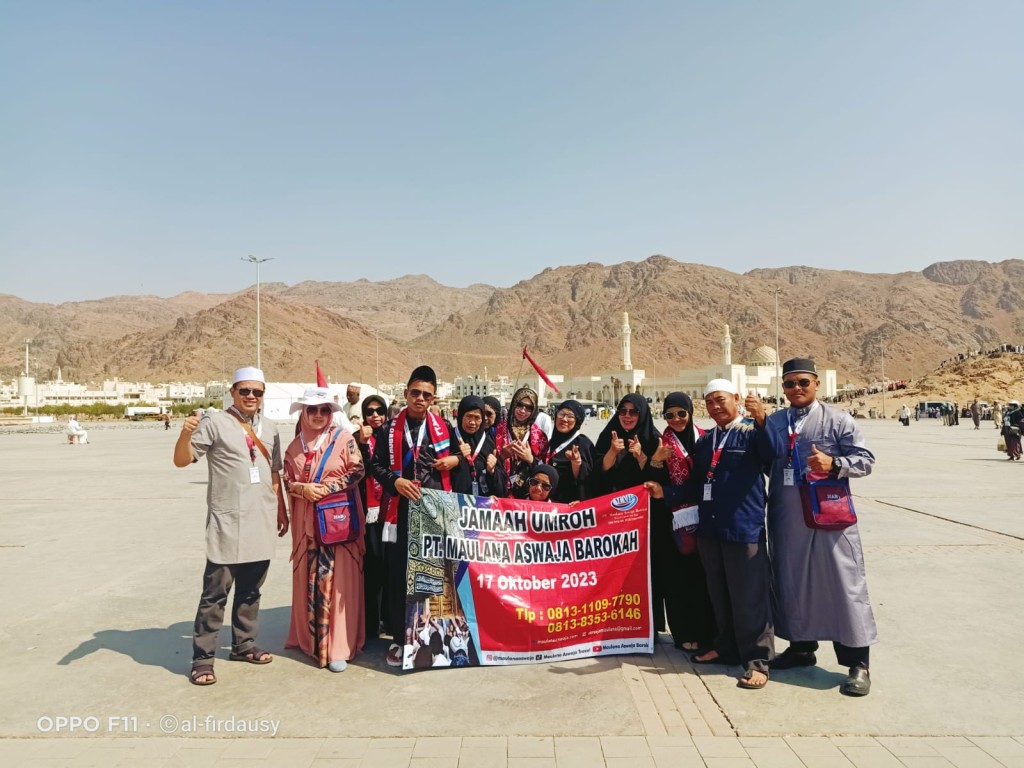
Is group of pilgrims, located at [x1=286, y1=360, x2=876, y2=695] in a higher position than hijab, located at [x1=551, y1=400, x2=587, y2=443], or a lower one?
lower

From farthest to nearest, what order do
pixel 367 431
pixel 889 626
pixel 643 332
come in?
pixel 643 332
pixel 367 431
pixel 889 626

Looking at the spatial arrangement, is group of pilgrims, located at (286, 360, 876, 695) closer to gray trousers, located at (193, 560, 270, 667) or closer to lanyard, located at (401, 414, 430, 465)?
lanyard, located at (401, 414, 430, 465)

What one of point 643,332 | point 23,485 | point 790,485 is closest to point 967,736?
point 790,485

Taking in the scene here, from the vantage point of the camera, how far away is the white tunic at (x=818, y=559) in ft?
15.0

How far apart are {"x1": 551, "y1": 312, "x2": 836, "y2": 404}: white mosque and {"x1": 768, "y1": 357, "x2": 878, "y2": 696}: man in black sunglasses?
92.8 metres

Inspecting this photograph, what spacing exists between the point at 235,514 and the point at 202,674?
1.01m

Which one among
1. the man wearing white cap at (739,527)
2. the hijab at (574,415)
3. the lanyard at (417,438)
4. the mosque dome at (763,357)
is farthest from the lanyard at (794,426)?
the mosque dome at (763,357)

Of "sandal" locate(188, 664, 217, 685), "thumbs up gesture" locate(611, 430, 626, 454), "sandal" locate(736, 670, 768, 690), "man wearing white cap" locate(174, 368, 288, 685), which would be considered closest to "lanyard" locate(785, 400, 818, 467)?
"thumbs up gesture" locate(611, 430, 626, 454)

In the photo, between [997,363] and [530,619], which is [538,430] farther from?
[997,363]

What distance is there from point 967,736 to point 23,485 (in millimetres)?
17528

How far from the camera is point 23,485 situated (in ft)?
51.6

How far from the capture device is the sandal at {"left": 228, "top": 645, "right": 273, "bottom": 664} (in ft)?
16.5

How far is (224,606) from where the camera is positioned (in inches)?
192

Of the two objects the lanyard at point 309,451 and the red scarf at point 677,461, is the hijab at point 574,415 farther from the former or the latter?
the lanyard at point 309,451
